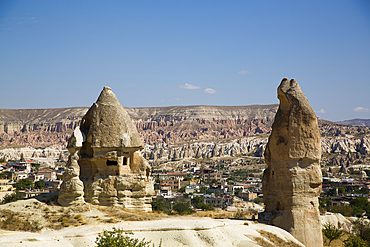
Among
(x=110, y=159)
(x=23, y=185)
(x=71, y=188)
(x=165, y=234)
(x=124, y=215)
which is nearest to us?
(x=165, y=234)

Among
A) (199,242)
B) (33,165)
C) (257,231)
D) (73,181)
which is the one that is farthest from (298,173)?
(33,165)

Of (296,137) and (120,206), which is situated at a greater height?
(296,137)

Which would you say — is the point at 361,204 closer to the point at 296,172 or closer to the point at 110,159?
the point at 296,172

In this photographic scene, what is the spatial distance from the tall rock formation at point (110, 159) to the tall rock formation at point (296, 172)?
6.45 metres

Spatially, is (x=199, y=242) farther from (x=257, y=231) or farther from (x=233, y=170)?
(x=233, y=170)

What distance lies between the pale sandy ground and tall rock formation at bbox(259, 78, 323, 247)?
6.80 feet

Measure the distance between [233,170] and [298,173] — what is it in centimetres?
13414

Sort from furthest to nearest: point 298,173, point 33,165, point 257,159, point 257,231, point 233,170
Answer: point 257,159, point 233,170, point 33,165, point 298,173, point 257,231

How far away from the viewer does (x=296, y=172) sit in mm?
21859

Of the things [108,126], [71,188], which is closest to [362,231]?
[108,126]

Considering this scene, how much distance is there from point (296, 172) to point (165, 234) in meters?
7.76

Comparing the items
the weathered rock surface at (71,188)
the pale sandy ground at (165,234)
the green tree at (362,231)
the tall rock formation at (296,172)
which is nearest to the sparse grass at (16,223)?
the pale sandy ground at (165,234)

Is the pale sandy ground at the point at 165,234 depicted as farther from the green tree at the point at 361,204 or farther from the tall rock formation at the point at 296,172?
the green tree at the point at 361,204

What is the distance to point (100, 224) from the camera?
18438 mm
